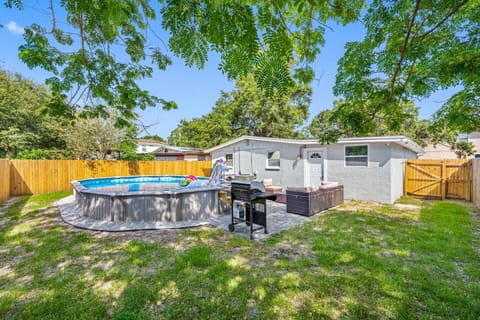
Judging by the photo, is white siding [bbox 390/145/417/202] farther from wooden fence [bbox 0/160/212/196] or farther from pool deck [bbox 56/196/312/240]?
wooden fence [bbox 0/160/212/196]

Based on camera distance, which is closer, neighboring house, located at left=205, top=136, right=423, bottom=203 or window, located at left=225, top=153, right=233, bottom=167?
neighboring house, located at left=205, top=136, right=423, bottom=203

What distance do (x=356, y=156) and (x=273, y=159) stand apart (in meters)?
4.02

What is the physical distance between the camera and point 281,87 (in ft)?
6.09

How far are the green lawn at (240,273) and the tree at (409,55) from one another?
238cm

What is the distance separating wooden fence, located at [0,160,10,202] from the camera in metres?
9.31

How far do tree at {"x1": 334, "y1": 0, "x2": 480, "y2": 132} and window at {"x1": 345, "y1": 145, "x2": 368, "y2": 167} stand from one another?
6.49 meters

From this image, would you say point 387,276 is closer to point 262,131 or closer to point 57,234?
point 57,234

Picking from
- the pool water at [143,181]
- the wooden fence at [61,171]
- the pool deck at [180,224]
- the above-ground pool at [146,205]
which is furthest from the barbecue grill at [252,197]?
the wooden fence at [61,171]

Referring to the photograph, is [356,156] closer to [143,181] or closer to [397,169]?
[397,169]

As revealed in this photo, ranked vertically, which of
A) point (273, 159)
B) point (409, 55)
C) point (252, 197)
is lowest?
point (252, 197)

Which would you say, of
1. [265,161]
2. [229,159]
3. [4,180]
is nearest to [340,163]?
[265,161]

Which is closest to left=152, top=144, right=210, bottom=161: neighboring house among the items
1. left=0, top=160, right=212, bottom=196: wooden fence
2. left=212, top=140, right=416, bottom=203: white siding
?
left=0, top=160, right=212, bottom=196: wooden fence

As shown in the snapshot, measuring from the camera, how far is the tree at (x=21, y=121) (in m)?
16.0

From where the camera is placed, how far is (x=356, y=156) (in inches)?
387
